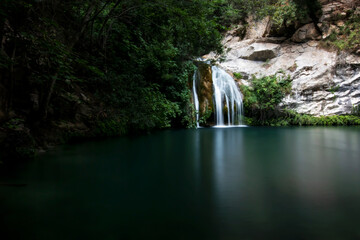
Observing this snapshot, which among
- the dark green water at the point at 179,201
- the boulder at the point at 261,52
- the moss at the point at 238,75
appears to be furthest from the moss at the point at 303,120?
the dark green water at the point at 179,201

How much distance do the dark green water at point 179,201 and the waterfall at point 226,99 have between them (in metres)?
9.53

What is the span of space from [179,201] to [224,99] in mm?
11674

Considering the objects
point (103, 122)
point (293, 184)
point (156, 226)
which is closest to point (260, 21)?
point (103, 122)

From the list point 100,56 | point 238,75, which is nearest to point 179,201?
point 100,56

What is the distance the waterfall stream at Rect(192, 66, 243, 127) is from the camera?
12.6 m

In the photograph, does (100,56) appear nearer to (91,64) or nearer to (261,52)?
(91,64)

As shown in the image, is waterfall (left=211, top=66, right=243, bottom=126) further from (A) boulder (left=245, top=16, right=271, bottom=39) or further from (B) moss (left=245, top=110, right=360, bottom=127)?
(A) boulder (left=245, top=16, right=271, bottom=39)

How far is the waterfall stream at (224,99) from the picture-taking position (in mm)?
12561

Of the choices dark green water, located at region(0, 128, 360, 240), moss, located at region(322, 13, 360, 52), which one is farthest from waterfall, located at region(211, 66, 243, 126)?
dark green water, located at region(0, 128, 360, 240)

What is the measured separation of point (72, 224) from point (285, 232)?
1370 mm

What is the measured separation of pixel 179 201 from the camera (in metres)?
1.79

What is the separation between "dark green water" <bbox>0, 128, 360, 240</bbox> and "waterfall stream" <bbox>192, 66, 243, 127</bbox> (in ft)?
29.7

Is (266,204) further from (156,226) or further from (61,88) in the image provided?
(61,88)

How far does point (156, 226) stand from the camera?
4.50ft
